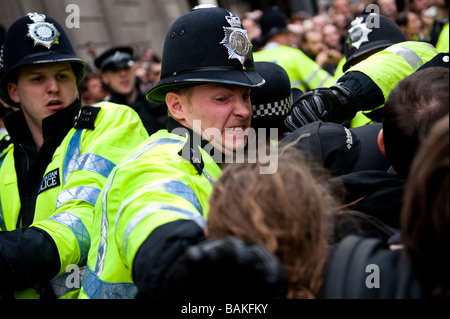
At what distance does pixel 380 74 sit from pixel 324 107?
1.00 feet

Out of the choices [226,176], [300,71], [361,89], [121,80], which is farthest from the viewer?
[121,80]

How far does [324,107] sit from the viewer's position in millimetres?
2090

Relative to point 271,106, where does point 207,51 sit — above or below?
above

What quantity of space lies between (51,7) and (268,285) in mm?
9162

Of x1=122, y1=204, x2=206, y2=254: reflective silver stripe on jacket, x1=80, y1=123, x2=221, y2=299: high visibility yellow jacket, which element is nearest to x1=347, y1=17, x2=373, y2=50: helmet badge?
x1=80, y1=123, x2=221, y2=299: high visibility yellow jacket

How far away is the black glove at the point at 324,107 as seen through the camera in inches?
82.0

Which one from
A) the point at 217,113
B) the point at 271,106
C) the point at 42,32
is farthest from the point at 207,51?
the point at 42,32

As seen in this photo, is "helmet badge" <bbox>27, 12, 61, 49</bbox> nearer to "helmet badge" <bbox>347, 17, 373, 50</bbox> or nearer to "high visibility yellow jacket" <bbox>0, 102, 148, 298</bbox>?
"high visibility yellow jacket" <bbox>0, 102, 148, 298</bbox>

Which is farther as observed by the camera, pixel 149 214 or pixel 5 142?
pixel 5 142

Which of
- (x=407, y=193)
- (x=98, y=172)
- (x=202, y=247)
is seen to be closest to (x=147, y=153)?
(x=98, y=172)

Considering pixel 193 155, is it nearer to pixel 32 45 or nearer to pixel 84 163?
pixel 84 163

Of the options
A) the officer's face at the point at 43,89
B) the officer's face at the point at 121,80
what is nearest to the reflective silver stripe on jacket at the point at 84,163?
the officer's face at the point at 43,89

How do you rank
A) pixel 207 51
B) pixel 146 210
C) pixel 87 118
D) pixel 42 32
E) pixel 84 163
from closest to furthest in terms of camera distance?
1. pixel 146 210
2. pixel 207 51
3. pixel 84 163
4. pixel 87 118
5. pixel 42 32

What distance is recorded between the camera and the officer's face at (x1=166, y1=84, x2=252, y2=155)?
2.12 metres
